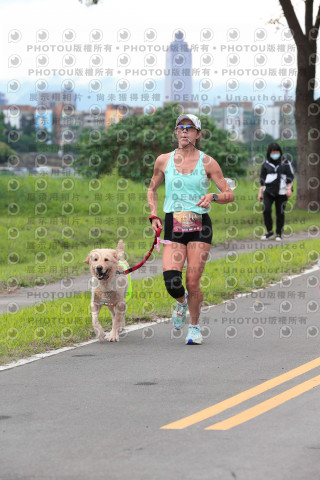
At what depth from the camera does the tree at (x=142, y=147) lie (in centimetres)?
4503

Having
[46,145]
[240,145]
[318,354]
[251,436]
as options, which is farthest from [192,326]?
[240,145]

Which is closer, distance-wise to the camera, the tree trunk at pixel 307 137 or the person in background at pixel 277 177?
the person in background at pixel 277 177

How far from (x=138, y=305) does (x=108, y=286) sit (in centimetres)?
216

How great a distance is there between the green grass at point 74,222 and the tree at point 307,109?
0.93 meters

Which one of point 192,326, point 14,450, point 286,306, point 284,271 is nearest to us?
point 14,450

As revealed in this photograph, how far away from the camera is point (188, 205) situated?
9961 millimetres

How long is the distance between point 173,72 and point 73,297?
19.1 m

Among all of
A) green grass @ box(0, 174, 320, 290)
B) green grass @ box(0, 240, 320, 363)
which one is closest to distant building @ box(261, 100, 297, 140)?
green grass @ box(0, 174, 320, 290)

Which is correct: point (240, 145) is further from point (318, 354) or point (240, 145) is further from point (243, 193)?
point (318, 354)

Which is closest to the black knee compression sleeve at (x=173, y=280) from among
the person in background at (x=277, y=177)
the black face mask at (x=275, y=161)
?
the person in background at (x=277, y=177)

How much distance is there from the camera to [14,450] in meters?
6.11

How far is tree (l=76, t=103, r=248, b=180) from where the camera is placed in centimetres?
4503

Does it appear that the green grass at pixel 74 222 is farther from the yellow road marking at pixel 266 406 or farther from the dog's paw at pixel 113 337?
the yellow road marking at pixel 266 406

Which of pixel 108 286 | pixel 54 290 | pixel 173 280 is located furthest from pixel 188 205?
pixel 54 290
